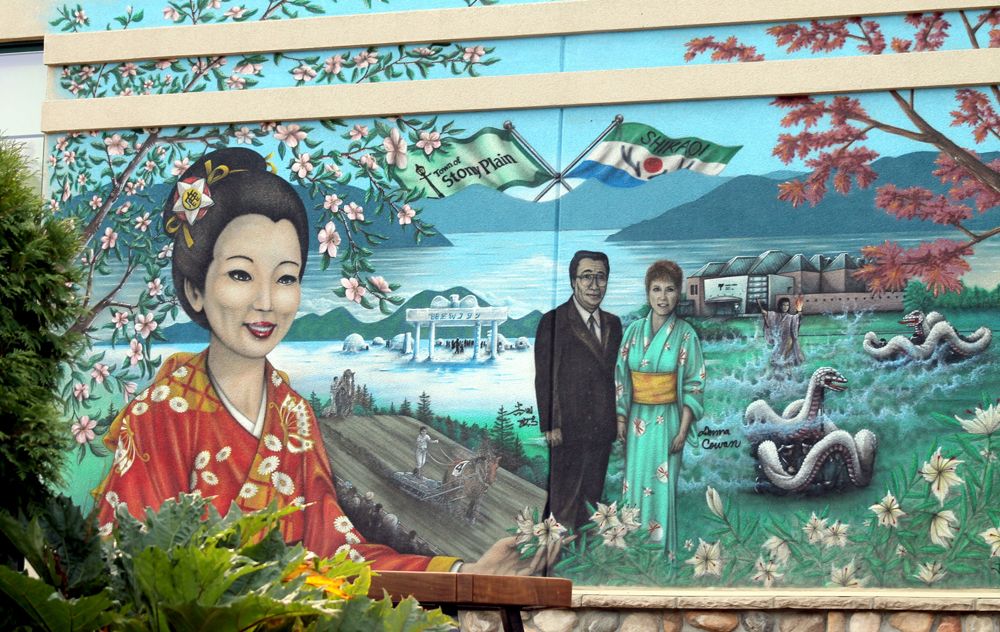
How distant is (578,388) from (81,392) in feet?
12.0

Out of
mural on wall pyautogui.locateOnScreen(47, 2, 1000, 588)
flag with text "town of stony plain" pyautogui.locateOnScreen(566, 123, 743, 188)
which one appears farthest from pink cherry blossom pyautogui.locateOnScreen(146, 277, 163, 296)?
flag with text "town of stony plain" pyautogui.locateOnScreen(566, 123, 743, 188)

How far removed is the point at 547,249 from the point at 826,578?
8.83ft

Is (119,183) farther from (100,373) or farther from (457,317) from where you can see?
(457,317)

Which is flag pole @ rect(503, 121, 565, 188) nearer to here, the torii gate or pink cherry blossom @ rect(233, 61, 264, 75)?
the torii gate

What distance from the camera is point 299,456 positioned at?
21.4 ft

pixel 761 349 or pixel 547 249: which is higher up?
pixel 547 249

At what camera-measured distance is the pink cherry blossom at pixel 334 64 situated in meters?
6.87

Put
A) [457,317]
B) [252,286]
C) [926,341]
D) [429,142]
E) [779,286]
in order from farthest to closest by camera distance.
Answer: [252,286]
[429,142]
[457,317]
[779,286]
[926,341]

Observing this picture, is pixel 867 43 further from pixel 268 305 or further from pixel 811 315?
pixel 268 305

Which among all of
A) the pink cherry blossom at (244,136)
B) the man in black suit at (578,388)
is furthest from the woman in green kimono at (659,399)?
the pink cherry blossom at (244,136)

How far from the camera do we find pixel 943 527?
18.5 feet

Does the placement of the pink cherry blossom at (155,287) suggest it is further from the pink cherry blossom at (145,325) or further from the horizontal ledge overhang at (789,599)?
the horizontal ledge overhang at (789,599)

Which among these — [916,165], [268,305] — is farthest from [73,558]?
[916,165]

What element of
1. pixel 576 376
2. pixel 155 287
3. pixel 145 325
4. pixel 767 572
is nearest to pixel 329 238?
pixel 155 287
